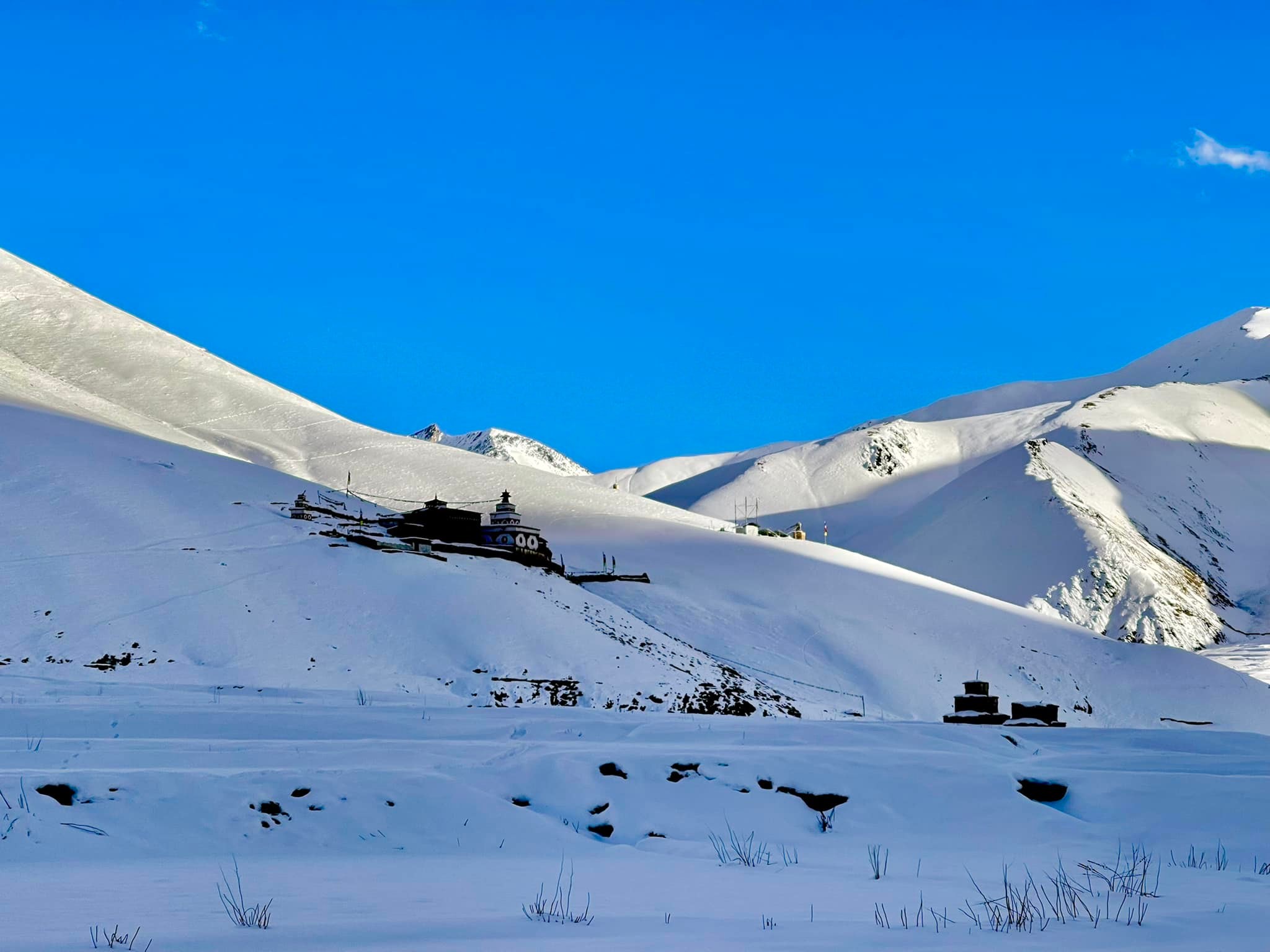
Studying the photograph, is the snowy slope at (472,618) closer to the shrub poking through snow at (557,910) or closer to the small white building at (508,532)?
the small white building at (508,532)

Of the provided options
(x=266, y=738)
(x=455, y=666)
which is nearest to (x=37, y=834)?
(x=266, y=738)

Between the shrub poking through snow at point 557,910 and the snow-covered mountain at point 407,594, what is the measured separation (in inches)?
703

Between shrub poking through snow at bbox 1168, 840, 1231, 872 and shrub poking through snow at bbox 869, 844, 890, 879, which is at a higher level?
shrub poking through snow at bbox 1168, 840, 1231, 872

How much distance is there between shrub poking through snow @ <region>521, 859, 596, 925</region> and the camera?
671 centimetres

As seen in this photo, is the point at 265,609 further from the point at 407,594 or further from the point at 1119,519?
the point at 1119,519

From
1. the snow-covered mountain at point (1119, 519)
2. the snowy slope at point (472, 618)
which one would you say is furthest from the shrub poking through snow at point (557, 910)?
the snow-covered mountain at point (1119, 519)

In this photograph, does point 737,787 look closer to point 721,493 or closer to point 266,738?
point 266,738

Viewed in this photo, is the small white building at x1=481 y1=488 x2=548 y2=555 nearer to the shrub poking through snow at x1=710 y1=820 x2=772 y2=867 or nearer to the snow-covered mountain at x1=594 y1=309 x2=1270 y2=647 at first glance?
the shrub poking through snow at x1=710 y1=820 x2=772 y2=867

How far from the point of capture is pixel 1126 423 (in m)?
114

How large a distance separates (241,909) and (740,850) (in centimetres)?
442

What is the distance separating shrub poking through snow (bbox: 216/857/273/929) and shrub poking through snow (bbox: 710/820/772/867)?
→ 3693 mm

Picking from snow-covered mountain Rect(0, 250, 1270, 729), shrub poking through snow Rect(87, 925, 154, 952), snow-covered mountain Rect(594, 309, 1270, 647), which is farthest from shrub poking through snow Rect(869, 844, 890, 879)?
snow-covered mountain Rect(594, 309, 1270, 647)

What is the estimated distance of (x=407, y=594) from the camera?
3291cm

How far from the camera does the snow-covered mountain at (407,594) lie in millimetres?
28297
